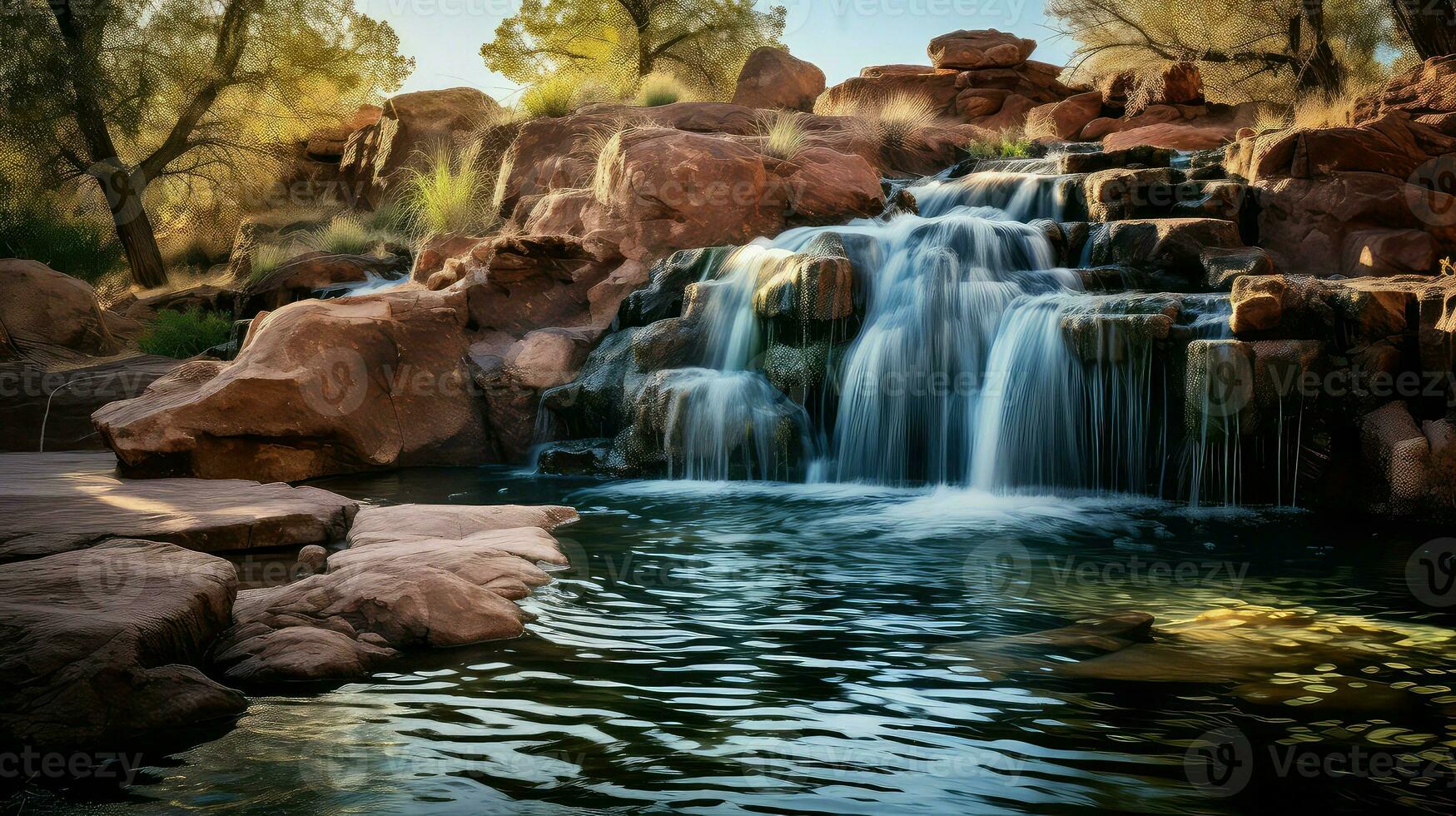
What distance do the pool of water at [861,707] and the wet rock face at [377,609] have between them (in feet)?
0.51

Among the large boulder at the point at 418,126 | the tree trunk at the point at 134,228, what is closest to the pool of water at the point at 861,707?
the large boulder at the point at 418,126

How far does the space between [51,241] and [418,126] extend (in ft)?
22.3

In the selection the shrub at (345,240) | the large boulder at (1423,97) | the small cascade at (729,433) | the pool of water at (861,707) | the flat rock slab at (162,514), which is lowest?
the pool of water at (861,707)

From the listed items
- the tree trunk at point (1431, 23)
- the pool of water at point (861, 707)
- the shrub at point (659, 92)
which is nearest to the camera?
the pool of water at point (861, 707)

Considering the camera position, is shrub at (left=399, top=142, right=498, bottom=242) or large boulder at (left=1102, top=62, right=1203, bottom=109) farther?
large boulder at (left=1102, top=62, right=1203, bottom=109)

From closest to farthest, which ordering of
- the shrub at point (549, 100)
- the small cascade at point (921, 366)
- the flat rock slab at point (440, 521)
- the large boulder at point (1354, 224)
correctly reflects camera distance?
the flat rock slab at point (440, 521)
the small cascade at point (921, 366)
the large boulder at point (1354, 224)
the shrub at point (549, 100)

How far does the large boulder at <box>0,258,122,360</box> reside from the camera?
45.3 ft

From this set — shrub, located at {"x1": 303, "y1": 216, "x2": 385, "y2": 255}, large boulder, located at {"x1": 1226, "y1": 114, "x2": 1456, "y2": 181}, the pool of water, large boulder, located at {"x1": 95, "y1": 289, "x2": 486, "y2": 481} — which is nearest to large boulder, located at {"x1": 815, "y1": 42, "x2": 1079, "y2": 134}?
shrub, located at {"x1": 303, "y1": 216, "x2": 385, "y2": 255}

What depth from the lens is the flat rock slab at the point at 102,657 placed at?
3.50 meters

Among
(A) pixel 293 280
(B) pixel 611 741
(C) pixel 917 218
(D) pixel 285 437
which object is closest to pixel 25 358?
(A) pixel 293 280

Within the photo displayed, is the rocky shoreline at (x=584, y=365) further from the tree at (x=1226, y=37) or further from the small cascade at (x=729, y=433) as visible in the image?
the tree at (x=1226, y=37)

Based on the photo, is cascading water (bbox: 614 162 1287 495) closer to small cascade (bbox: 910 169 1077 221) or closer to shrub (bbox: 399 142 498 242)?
small cascade (bbox: 910 169 1077 221)

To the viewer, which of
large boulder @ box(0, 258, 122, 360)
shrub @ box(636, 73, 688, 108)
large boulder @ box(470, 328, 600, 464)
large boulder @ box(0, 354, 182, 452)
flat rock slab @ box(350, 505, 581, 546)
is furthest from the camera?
shrub @ box(636, 73, 688, 108)

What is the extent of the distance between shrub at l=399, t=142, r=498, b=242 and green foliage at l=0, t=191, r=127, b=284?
5.51 m
